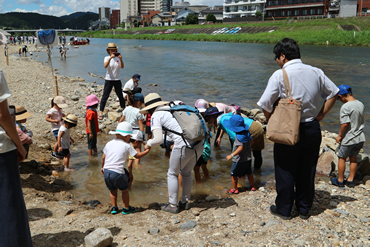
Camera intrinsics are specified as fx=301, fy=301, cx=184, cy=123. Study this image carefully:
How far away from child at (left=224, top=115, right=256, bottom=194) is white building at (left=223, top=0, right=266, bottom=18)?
10360cm

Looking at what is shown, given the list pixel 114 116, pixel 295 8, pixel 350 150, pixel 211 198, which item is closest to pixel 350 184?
pixel 350 150

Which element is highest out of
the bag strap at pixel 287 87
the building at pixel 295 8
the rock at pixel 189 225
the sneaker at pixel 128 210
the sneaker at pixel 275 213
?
the building at pixel 295 8

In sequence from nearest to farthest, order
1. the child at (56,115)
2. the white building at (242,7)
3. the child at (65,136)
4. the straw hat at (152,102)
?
the straw hat at (152,102) < the child at (65,136) < the child at (56,115) < the white building at (242,7)

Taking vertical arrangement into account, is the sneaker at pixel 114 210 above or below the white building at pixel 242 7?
below

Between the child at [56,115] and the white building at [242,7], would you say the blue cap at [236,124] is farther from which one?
the white building at [242,7]

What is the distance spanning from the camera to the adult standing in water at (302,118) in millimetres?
3811

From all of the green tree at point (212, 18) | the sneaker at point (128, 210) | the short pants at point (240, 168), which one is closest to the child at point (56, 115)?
the sneaker at point (128, 210)

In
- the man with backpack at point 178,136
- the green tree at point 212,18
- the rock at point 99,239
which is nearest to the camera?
the rock at point 99,239

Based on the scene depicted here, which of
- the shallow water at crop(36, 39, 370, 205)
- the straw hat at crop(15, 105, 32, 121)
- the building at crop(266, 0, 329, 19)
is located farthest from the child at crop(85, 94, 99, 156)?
the building at crop(266, 0, 329, 19)

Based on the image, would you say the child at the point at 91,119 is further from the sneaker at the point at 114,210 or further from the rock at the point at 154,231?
the rock at the point at 154,231

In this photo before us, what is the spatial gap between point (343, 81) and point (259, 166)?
14987 millimetres

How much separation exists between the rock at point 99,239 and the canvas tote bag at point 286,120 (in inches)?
92.8

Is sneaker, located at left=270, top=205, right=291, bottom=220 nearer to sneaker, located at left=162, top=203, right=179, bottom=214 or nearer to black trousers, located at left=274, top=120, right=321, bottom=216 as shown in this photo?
black trousers, located at left=274, top=120, right=321, bottom=216

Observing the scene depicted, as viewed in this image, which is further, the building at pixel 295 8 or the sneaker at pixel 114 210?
the building at pixel 295 8
